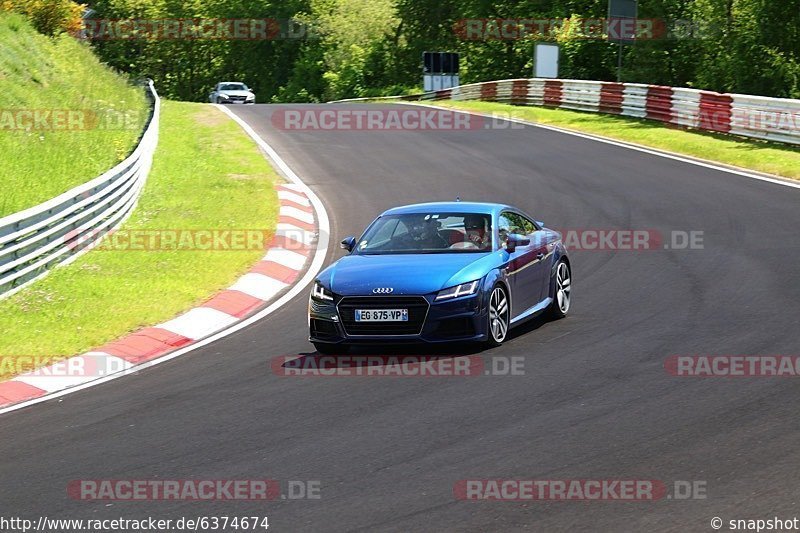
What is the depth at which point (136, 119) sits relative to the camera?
32.4m

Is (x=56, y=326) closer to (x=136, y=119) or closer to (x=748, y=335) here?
(x=748, y=335)

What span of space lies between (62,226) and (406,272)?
619 cm

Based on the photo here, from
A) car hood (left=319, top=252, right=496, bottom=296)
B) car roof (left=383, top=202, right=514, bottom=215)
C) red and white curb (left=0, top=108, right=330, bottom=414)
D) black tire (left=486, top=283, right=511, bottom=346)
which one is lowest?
red and white curb (left=0, top=108, right=330, bottom=414)

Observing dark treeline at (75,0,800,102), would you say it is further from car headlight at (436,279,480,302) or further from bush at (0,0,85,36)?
car headlight at (436,279,480,302)

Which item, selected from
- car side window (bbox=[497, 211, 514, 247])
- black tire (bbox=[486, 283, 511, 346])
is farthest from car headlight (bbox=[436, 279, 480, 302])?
car side window (bbox=[497, 211, 514, 247])

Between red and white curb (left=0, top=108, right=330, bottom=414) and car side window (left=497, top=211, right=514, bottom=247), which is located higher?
car side window (left=497, top=211, right=514, bottom=247)

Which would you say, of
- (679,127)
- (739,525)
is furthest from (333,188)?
(739,525)

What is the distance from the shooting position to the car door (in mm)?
12039

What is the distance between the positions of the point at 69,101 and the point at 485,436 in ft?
81.0

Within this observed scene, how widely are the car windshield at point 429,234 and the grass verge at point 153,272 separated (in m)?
2.91

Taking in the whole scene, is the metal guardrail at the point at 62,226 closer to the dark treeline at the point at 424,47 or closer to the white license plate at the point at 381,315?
the white license plate at the point at 381,315

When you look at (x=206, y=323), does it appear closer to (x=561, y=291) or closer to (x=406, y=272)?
(x=406, y=272)

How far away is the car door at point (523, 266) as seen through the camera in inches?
474

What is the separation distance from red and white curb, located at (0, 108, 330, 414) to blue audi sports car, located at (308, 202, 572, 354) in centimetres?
193
